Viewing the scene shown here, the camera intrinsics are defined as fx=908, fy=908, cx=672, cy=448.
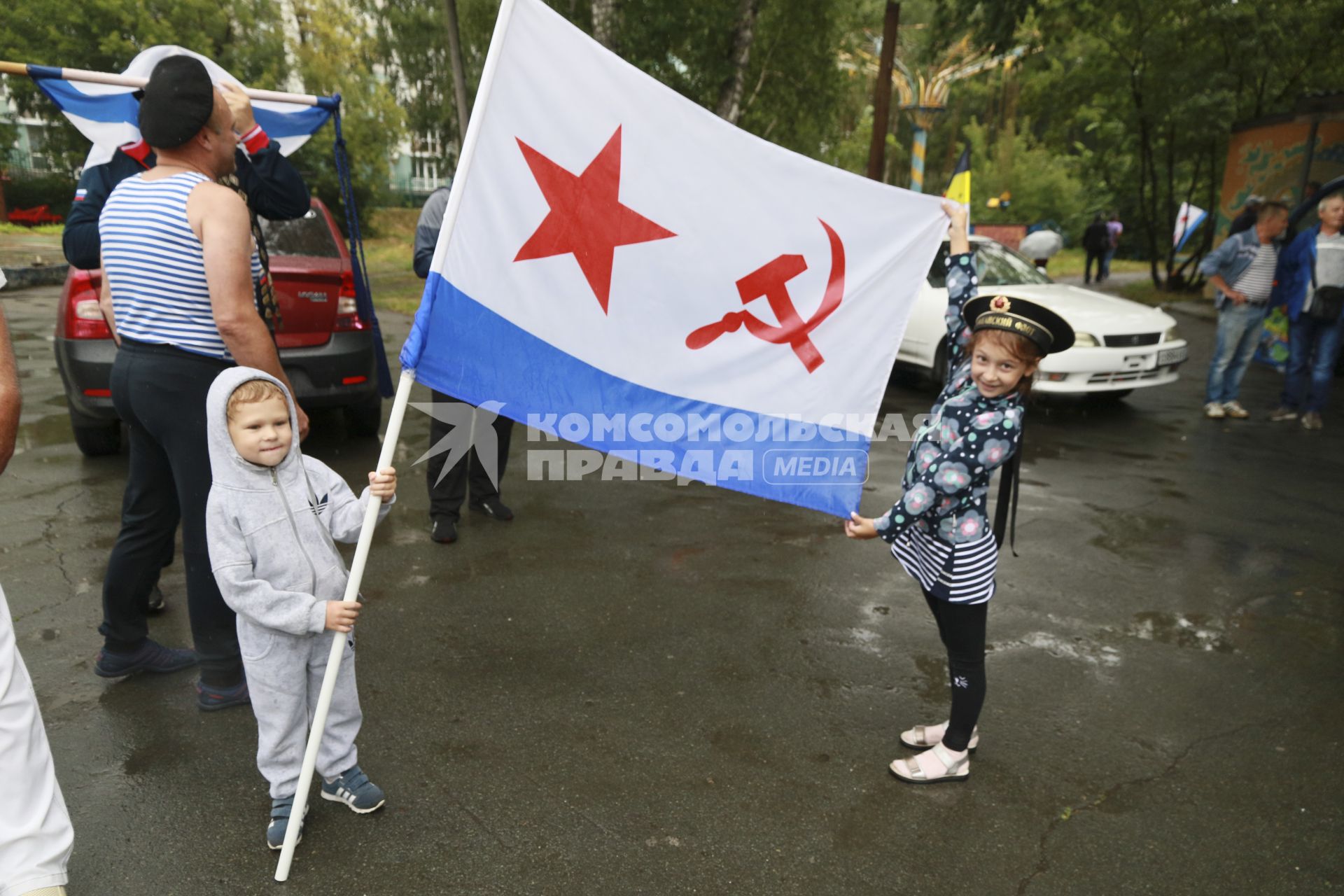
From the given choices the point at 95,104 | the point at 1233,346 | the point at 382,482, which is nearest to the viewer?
the point at 382,482

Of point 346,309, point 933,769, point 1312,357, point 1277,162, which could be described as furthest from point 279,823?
point 1277,162

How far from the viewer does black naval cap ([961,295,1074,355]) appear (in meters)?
2.60

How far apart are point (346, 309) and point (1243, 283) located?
7.64 meters

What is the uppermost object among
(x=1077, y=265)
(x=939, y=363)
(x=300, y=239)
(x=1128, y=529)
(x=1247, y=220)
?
(x=1077, y=265)

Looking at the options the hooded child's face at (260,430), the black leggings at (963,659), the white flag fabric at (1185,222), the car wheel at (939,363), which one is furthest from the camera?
the white flag fabric at (1185,222)

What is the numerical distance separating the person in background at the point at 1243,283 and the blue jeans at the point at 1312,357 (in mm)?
342

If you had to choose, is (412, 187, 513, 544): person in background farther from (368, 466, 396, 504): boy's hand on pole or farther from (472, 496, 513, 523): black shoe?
(368, 466, 396, 504): boy's hand on pole

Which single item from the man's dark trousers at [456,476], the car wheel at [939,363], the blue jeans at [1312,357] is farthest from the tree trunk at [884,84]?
the man's dark trousers at [456,476]

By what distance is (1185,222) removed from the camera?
19.0 metres

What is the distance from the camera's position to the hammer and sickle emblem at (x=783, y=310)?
3123 millimetres

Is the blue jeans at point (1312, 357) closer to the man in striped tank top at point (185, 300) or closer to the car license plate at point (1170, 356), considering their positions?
the car license plate at point (1170, 356)

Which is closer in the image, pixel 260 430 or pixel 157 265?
pixel 260 430

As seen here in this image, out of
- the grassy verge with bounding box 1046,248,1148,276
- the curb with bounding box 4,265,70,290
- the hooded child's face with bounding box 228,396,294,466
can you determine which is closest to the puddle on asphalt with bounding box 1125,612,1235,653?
the hooded child's face with bounding box 228,396,294,466

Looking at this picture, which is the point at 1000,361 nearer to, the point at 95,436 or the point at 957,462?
the point at 957,462
